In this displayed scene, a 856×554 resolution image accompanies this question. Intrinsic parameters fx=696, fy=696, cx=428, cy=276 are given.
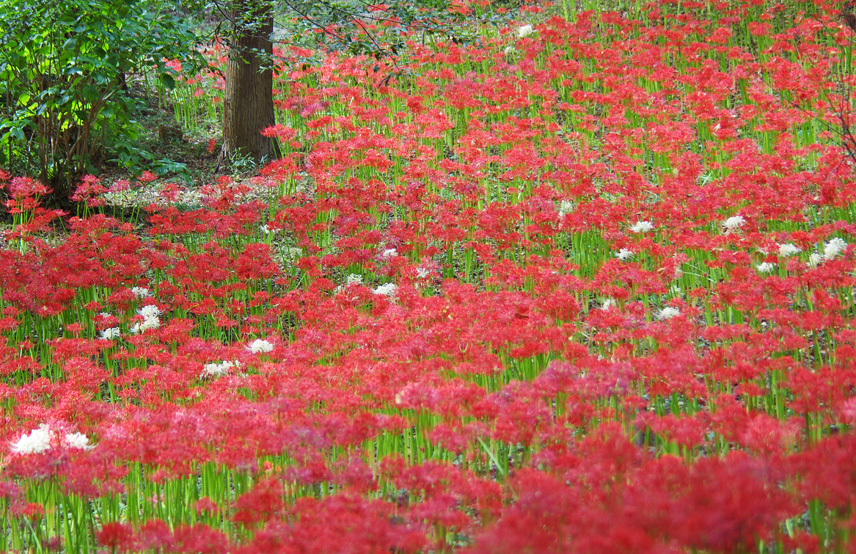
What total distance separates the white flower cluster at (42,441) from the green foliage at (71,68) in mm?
4284

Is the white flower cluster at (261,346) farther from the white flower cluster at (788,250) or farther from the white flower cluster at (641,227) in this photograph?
the white flower cluster at (788,250)

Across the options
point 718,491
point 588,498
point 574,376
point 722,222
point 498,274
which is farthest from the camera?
point 722,222

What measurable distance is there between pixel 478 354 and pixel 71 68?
575 cm

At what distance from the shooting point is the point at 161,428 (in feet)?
10.4

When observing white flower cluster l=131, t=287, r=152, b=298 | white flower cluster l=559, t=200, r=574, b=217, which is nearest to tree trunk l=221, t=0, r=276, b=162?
white flower cluster l=131, t=287, r=152, b=298

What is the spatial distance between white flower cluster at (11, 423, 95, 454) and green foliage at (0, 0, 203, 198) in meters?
4.28

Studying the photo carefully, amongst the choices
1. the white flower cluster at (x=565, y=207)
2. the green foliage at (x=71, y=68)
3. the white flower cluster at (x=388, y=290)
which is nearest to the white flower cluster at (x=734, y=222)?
the white flower cluster at (x=565, y=207)

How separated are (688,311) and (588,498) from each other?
1975 millimetres

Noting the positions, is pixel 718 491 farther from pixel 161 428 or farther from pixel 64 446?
pixel 64 446

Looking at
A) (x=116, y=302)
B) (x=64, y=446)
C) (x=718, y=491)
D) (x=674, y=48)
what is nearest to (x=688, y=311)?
(x=718, y=491)

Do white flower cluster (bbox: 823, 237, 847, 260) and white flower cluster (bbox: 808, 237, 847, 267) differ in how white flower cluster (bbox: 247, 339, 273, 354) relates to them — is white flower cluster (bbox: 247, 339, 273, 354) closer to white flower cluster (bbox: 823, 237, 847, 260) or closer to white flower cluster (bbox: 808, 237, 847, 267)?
white flower cluster (bbox: 808, 237, 847, 267)

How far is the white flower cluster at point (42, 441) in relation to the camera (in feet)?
10.7

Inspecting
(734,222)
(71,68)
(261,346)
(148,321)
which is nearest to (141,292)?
(148,321)

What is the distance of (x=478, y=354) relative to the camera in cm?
365
